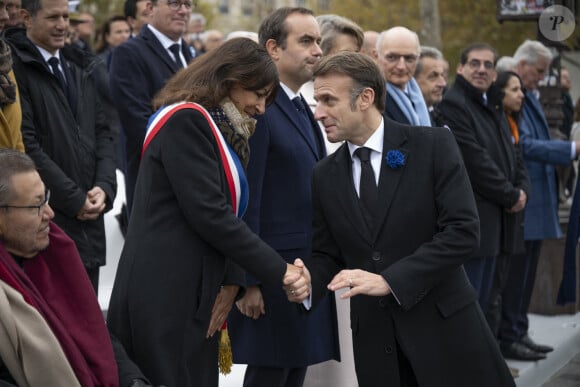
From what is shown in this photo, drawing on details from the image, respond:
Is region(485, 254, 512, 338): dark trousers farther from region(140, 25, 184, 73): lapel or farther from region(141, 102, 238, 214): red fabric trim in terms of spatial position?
region(141, 102, 238, 214): red fabric trim

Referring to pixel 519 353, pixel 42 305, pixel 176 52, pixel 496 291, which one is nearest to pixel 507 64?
pixel 496 291

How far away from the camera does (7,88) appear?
5.20m

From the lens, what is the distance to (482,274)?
24.7 feet

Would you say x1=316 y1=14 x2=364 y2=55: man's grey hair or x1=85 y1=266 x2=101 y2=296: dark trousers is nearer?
x1=85 y1=266 x2=101 y2=296: dark trousers

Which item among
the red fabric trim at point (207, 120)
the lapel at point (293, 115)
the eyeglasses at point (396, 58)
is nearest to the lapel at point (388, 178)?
the red fabric trim at point (207, 120)

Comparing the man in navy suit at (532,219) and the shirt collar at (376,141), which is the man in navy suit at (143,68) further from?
the man in navy suit at (532,219)

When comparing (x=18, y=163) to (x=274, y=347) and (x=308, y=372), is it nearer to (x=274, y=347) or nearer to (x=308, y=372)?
(x=274, y=347)

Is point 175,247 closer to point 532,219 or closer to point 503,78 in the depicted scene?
point 503,78

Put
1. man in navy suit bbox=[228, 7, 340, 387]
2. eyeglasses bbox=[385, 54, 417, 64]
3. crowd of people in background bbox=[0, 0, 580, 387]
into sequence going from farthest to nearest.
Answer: eyeglasses bbox=[385, 54, 417, 64] < man in navy suit bbox=[228, 7, 340, 387] < crowd of people in background bbox=[0, 0, 580, 387]

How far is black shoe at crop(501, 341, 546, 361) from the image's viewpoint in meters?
8.15

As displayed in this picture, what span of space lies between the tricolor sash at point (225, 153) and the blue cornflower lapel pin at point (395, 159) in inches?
24.4

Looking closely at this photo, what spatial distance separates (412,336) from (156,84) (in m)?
2.92

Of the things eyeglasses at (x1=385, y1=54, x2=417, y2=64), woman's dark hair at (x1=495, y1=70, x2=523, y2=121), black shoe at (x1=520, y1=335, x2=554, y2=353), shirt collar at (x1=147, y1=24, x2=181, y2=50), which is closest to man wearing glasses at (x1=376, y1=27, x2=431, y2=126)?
eyeglasses at (x1=385, y1=54, x2=417, y2=64)

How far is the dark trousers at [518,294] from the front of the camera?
27.7ft
